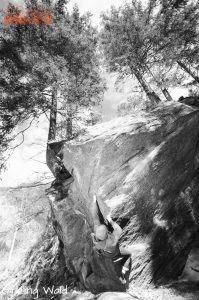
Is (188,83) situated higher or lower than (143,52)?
lower

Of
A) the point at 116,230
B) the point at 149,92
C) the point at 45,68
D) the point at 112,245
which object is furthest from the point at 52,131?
the point at 112,245

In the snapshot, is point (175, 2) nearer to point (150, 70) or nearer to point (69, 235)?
point (150, 70)

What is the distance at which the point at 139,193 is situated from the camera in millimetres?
4984

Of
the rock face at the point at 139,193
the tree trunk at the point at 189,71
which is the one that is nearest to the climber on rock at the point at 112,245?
the rock face at the point at 139,193

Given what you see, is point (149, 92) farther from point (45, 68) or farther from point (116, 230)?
→ point (116, 230)

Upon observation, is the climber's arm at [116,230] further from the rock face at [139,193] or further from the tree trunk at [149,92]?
the tree trunk at [149,92]

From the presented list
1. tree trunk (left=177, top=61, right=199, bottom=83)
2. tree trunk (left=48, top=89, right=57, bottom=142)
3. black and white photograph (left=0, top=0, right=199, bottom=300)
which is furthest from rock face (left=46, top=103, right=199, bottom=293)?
tree trunk (left=177, top=61, right=199, bottom=83)

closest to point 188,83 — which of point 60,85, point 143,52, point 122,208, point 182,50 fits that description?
point 182,50

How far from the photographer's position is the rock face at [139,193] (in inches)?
178

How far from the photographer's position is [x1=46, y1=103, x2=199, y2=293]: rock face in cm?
452

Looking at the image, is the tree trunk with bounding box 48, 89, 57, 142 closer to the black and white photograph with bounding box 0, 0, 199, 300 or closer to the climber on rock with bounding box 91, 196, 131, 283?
the black and white photograph with bounding box 0, 0, 199, 300

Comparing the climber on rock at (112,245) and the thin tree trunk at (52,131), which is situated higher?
the thin tree trunk at (52,131)

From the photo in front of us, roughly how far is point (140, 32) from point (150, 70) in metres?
1.92

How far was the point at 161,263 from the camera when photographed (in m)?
4.46
